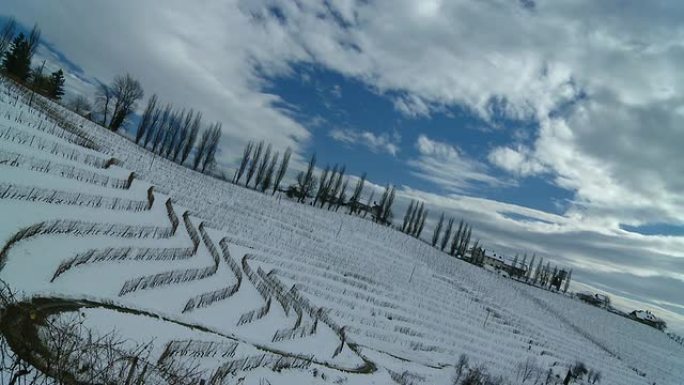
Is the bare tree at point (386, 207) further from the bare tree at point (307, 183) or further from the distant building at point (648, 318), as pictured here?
the distant building at point (648, 318)

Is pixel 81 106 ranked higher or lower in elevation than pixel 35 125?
higher

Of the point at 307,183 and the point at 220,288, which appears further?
the point at 307,183

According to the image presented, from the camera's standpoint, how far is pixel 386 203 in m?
84.6

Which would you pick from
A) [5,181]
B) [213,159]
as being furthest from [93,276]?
[213,159]

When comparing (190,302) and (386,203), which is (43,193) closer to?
(190,302)

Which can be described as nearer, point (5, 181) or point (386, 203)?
point (5, 181)

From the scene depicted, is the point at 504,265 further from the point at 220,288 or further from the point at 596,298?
the point at 220,288

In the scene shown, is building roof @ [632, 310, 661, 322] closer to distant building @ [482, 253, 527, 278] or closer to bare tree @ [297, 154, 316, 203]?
distant building @ [482, 253, 527, 278]

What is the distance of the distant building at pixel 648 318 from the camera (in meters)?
96.4

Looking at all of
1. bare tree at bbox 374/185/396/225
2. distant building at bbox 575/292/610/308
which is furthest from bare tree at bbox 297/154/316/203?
distant building at bbox 575/292/610/308

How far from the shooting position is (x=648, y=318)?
9975cm

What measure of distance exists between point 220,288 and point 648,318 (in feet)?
367

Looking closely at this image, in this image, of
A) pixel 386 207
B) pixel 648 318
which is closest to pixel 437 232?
pixel 386 207

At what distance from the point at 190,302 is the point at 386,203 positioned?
71780mm
